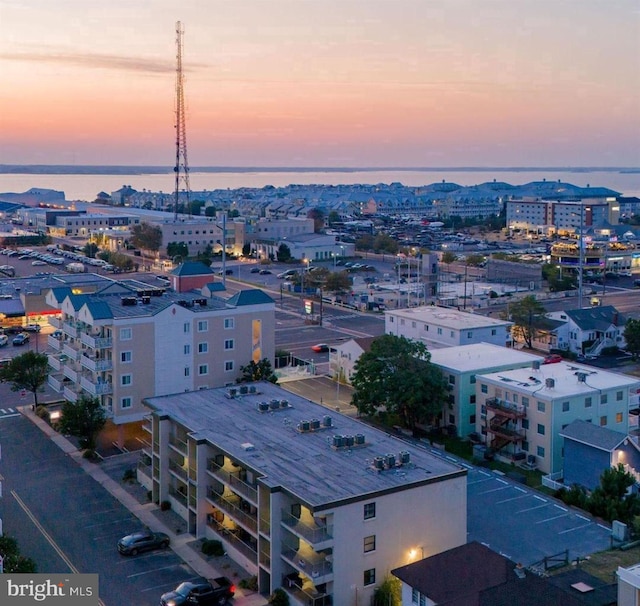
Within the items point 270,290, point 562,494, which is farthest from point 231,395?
point 270,290

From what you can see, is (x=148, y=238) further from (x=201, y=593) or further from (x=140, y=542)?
(x=201, y=593)

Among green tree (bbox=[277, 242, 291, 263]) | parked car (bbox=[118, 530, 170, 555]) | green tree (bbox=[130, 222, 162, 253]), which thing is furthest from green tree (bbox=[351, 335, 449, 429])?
green tree (bbox=[130, 222, 162, 253])

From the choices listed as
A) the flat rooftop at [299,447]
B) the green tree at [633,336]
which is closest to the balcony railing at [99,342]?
the flat rooftop at [299,447]

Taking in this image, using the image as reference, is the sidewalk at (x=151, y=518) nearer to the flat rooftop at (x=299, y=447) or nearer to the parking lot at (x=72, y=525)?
A: the parking lot at (x=72, y=525)

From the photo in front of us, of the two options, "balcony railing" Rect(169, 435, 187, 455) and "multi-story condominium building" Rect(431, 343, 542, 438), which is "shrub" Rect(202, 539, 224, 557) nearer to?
"balcony railing" Rect(169, 435, 187, 455)

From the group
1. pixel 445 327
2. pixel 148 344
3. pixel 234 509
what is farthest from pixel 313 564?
pixel 445 327

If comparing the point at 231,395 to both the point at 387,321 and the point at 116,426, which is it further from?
the point at 387,321

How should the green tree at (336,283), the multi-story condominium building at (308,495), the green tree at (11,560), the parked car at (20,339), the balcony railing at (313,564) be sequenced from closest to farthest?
the green tree at (11,560)
the balcony railing at (313,564)
the multi-story condominium building at (308,495)
the parked car at (20,339)
the green tree at (336,283)
